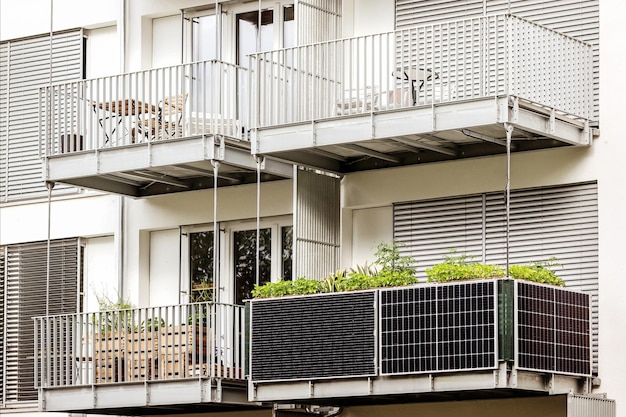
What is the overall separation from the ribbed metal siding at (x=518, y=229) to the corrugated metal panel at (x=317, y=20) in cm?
306

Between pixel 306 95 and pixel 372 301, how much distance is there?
3824mm

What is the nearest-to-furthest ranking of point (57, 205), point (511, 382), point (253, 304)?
point (511, 382) → point (253, 304) → point (57, 205)

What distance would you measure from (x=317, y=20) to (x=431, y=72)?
3644 millimetres

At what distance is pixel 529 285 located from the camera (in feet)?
76.2

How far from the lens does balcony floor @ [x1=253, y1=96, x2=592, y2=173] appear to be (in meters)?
24.1

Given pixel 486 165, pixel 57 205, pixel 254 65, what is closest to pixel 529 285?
pixel 486 165

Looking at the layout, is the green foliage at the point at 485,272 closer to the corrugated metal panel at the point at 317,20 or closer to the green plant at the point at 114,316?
the corrugated metal panel at the point at 317,20

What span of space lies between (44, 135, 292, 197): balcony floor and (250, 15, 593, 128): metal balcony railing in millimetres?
713

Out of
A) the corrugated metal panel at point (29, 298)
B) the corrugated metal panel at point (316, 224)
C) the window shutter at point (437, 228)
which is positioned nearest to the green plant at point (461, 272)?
the window shutter at point (437, 228)

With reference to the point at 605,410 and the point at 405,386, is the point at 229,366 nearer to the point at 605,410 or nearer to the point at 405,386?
the point at 405,386

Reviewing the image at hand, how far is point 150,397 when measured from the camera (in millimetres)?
26422

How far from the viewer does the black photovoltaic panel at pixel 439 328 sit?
23.1 m

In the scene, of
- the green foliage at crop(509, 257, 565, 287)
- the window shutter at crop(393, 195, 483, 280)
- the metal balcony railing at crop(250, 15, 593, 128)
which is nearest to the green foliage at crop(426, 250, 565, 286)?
the green foliage at crop(509, 257, 565, 287)

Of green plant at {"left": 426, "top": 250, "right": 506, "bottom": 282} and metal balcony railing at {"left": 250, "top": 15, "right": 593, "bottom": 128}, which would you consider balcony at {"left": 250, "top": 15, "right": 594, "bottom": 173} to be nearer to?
metal balcony railing at {"left": 250, "top": 15, "right": 593, "bottom": 128}
